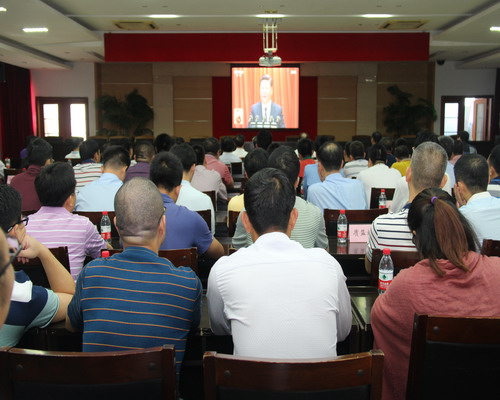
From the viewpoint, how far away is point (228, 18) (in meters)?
10.1

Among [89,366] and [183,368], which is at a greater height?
[89,366]

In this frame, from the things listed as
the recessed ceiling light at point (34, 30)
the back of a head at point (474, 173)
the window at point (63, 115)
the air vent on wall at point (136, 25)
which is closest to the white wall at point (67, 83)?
the window at point (63, 115)

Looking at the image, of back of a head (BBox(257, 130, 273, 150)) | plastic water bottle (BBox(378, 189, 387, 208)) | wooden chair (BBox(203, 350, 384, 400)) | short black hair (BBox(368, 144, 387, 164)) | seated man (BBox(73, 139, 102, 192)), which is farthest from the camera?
back of a head (BBox(257, 130, 273, 150))

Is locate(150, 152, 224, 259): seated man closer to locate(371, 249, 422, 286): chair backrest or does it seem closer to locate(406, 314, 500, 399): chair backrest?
locate(371, 249, 422, 286): chair backrest

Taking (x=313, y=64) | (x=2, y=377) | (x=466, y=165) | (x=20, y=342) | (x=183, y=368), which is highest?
(x=313, y=64)

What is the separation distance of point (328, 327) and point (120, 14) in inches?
359

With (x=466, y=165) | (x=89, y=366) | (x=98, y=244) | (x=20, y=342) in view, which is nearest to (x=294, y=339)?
(x=89, y=366)

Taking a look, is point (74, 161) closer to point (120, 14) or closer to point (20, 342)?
point (120, 14)

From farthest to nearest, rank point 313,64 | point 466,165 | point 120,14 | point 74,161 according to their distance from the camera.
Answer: point 313,64, point 120,14, point 74,161, point 466,165

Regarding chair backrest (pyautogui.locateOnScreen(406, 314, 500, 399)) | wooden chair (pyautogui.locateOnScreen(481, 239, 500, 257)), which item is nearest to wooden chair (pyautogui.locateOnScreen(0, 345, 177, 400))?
chair backrest (pyautogui.locateOnScreen(406, 314, 500, 399))

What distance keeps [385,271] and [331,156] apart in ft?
6.89

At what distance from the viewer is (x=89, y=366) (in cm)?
137

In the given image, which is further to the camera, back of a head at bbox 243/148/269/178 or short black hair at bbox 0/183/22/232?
back of a head at bbox 243/148/269/178

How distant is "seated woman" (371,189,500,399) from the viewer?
69.8 inches
